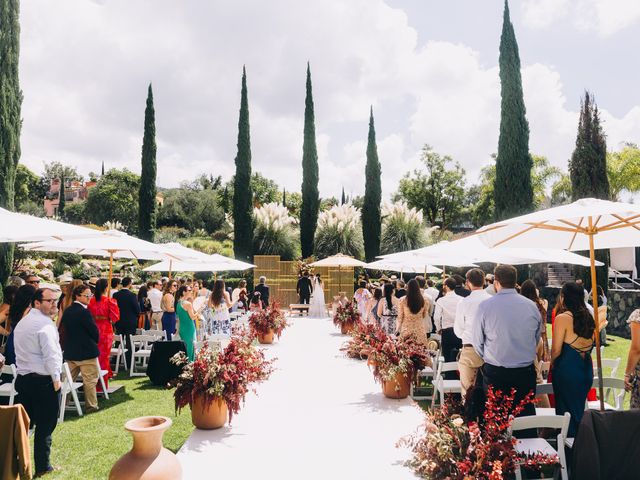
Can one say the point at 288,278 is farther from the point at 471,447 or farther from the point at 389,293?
the point at 471,447

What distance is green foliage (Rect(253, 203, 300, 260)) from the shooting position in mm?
27125

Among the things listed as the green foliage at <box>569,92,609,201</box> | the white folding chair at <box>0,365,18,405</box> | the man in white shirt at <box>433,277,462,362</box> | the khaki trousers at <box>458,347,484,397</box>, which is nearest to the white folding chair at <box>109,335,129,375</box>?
the white folding chair at <box>0,365,18,405</box>

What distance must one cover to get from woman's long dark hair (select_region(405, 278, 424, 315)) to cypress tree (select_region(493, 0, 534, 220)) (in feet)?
43.8

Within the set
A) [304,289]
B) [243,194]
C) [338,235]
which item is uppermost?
[243,194]

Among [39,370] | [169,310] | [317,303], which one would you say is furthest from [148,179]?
[39,370]

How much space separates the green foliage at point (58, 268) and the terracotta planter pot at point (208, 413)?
21704 millimetres

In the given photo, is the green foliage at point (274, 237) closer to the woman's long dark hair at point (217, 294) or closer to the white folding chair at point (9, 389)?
the woman's long dark hair at point (217, 294)

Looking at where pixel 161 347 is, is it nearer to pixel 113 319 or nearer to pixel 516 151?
pixel 113 319

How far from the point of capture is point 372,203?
92.7ft

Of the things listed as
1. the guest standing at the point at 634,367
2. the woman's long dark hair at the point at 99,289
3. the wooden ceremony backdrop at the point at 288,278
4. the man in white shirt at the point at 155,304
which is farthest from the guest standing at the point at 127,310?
the wooden ceremony backdrop at the point at 288,278

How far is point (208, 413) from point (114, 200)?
177 ft

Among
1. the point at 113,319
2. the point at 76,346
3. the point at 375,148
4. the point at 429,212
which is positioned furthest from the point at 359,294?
the point at 429,212

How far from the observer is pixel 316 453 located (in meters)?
4.93

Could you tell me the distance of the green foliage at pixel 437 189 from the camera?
4303 centimetres
